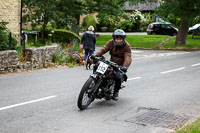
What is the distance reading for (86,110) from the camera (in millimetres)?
7957

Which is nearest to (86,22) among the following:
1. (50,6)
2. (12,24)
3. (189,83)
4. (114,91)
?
(50,6)

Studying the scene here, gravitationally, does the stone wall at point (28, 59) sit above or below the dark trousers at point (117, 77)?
below

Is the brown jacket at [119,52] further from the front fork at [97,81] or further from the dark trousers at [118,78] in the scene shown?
the front fork at [97,81]

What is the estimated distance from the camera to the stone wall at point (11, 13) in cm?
2019

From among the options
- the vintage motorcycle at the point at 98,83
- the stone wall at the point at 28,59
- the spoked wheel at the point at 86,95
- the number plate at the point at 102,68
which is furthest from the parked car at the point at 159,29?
the spoked wheel at the point at 86,95

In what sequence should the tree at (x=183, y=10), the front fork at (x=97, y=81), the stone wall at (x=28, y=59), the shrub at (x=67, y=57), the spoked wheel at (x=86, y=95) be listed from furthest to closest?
the tree at (x=183, y=10) < the shrub at (x=67, y=57) < the stone wall at (x=28, y=59) < the front fork at (x=97, y=81) < the spoked wheel at (x=86, y=95)

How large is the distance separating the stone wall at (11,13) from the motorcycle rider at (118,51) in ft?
39.1

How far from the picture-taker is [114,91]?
884 cm

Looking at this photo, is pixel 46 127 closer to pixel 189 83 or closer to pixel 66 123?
pixel 66 123

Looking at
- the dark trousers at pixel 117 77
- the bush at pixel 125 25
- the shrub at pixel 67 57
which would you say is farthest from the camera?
the bush at pixel 125 25

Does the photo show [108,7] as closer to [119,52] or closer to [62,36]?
[62,36]

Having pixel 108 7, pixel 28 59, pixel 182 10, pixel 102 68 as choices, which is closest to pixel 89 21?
pixel 108 7

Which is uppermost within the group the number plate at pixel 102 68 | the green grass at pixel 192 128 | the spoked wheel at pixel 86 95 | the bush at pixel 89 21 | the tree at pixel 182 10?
the tree at pixel 182 10

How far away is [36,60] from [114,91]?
23.4 feet
